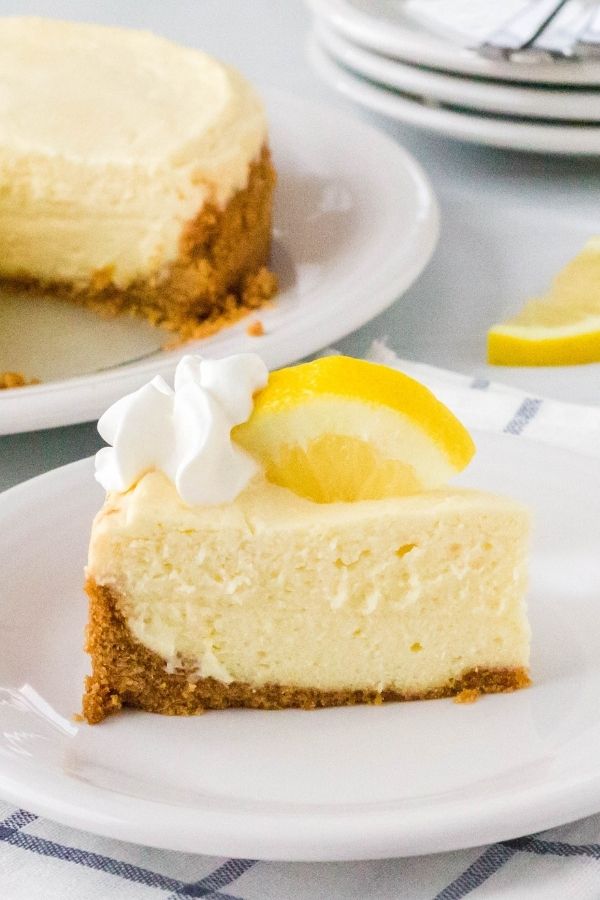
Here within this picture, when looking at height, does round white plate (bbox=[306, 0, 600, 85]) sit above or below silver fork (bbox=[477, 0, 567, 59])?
below

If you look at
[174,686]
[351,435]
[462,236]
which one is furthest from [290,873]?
[462,236]

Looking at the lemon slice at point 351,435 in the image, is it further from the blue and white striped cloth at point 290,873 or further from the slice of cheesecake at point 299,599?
the blue and white striped cloth at point 290,873

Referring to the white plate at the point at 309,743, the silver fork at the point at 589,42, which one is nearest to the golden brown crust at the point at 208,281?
the silver fork at the point at 589,42

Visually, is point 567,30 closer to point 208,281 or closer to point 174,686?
point 208,281

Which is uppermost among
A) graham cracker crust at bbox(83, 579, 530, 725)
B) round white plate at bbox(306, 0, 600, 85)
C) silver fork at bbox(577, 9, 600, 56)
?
silver fork at bbox(577, 9, 600, 56)

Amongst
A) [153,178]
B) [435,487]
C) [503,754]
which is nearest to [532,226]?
[153,178]

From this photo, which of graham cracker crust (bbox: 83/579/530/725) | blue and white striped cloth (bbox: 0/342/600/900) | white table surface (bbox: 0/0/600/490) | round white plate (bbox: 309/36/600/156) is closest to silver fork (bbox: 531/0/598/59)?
round white plate (bbox: 309/36/600/156)

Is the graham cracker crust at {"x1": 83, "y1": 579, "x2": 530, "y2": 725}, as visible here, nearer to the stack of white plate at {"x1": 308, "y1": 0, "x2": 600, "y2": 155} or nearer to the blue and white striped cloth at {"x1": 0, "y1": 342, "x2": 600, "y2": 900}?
the blue and white striped cloth at {"x1": 0, "y1": 342, "x2": 600, "y2": 900}

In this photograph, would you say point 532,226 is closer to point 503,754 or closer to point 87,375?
point 87,375
